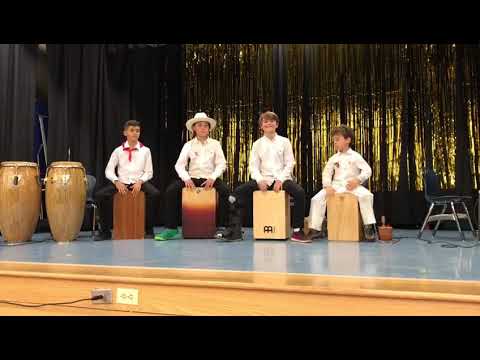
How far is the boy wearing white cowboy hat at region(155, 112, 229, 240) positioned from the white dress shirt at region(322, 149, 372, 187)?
3.22 feet

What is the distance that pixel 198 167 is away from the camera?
176 inches

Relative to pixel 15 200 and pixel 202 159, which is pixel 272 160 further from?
pixel 15 200

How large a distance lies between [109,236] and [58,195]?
639mm

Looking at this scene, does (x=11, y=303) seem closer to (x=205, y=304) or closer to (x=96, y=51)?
(x=205, y=304)

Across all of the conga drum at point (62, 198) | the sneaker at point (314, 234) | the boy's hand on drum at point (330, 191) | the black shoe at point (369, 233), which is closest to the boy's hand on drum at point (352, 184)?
the boy's hand on drum at point (330, 191)

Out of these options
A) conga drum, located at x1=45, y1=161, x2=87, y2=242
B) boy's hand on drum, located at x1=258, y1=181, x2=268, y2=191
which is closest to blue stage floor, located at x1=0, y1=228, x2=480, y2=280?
conga drum, located at x1=45, y1=161, x2=87, y2=242

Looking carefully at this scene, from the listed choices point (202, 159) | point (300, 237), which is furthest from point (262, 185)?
point (202, 159)

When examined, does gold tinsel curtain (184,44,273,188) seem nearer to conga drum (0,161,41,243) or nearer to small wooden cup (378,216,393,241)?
small wooden cup (378,216,393,241)

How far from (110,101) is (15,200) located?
2470 mm

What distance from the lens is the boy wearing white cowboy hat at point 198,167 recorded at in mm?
4348

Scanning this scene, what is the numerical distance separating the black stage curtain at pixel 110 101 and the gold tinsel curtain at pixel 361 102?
0.40 metres

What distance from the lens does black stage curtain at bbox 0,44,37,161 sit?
16.2ft

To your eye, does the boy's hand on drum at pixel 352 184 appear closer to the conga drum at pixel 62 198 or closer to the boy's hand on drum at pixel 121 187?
the boy's hand on drum at pixel 121 187
